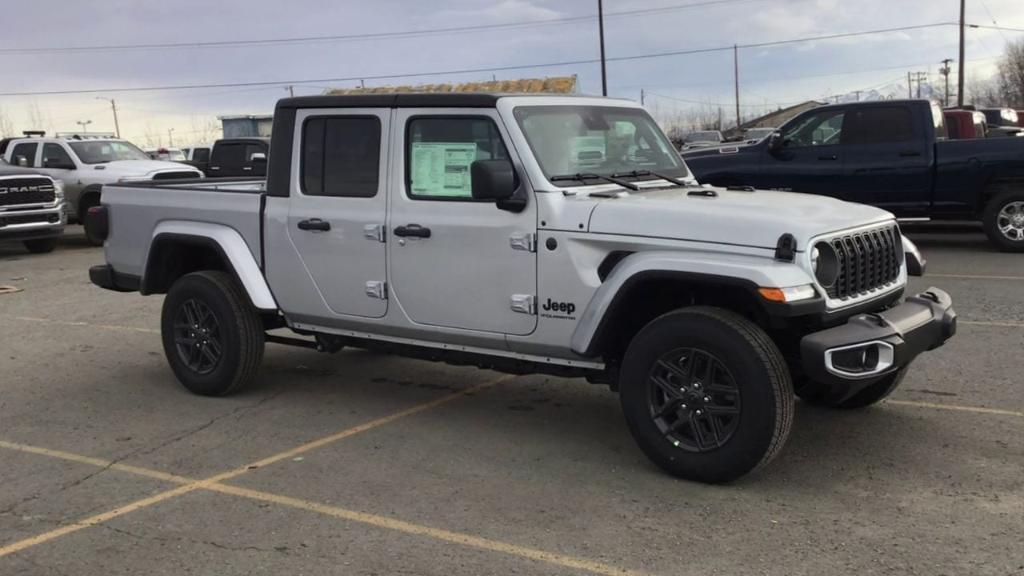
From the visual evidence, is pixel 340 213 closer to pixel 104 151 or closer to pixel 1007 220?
pixel 1007 220

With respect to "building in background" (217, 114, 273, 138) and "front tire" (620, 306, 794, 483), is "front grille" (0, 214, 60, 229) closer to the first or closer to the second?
"front tire" (620, 306, 794, 483)

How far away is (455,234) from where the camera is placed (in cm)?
519

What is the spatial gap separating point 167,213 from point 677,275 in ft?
12.8

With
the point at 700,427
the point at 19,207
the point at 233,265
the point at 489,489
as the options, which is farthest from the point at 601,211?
the point at 19,207

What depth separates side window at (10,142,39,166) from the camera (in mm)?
18177

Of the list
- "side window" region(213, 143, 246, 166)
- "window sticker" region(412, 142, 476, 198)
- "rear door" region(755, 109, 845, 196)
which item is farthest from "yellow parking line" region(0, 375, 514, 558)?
"side window" region(213, 143, 246, 166)

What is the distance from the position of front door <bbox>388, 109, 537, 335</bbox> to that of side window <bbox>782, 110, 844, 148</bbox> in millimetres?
8960

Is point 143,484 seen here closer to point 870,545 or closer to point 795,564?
point 795,564

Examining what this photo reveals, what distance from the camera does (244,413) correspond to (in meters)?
6.07

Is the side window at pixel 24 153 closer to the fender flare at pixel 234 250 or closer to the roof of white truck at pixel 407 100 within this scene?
the fender flare at pixel 234 250

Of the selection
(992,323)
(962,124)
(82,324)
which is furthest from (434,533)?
(962,124)

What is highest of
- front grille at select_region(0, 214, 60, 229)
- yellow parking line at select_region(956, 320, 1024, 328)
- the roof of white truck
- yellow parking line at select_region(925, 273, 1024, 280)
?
the roof of white truck

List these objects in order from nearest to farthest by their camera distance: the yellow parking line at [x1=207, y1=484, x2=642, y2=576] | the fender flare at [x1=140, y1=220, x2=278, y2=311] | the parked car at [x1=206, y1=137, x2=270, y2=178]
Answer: the yellow parking line at [x1=207, y1=484, x2=642, y2=576]
the fender flare at [x1=140, y1=220, x2=278, y2=311]
the parked car at [x1=206, y1=137, x2=270, y2=178]

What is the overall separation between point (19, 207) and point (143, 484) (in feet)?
41.8
